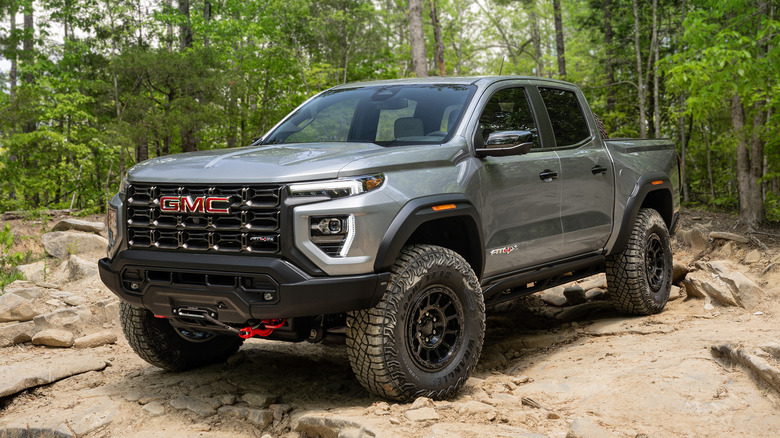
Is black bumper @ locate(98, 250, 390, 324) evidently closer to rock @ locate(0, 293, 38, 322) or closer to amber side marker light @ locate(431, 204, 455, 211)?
amber side marker light @ locate(431, 204, 455, 211)

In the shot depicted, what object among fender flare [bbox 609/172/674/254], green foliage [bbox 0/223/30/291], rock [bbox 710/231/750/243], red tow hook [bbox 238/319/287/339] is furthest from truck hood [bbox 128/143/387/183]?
rock [bbox 710/231/750/243]

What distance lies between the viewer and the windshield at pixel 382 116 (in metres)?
4.80

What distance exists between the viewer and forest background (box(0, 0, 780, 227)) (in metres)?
14.3

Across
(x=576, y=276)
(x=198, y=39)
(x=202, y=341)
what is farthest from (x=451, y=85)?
(x=198, y=39)

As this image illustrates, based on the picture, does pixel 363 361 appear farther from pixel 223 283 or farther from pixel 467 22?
pixel 467 22

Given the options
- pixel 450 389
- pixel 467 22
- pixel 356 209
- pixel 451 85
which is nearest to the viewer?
pixel 356 209

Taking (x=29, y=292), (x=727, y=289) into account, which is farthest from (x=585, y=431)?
(x=29, y=292)

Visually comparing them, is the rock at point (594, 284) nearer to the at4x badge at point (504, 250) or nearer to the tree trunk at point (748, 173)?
the tree trunk at point (748, 173)

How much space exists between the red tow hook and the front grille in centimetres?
51

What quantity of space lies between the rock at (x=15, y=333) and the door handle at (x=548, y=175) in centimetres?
494

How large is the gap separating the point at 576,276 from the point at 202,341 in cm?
329

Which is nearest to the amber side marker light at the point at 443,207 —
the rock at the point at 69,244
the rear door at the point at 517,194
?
the rear door at the point at 517,194

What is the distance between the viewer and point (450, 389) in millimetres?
4312

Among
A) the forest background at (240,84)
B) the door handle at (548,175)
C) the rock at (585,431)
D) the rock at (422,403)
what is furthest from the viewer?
the forest background at (240,84)
